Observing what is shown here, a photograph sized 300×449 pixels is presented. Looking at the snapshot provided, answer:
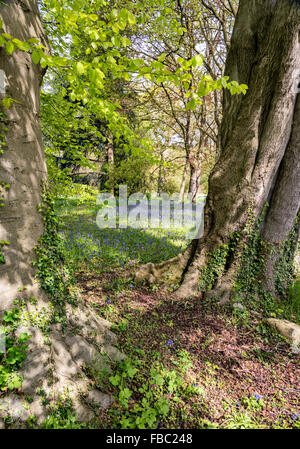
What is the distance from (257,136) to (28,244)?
3484mm

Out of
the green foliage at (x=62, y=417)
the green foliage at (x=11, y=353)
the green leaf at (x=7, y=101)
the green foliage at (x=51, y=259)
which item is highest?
the green leaf at (x=7, y=101)

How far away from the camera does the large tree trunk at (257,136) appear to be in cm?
285

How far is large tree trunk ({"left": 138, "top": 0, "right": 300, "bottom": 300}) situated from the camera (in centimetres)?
285

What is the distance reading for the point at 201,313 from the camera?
11.0 feet

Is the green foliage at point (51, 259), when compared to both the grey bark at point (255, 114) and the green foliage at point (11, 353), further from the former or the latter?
the grey bark at point (255, 114)

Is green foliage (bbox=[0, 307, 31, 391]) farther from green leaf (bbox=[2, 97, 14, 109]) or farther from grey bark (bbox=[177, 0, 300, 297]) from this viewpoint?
grey bark (bbox=[177, 0, 300, 297])

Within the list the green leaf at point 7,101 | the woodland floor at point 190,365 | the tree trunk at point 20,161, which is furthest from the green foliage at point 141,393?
the green leaf at point 7,101

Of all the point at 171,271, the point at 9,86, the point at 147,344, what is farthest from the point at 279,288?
the point at 9,86

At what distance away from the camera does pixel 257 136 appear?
313 cm

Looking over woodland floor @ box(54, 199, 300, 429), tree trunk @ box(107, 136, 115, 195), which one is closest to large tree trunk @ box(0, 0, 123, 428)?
woodland floor @ box(54, 199, 300, 429)

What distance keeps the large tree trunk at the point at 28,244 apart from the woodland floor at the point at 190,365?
0.37 m

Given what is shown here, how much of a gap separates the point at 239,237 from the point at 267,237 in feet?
1.65

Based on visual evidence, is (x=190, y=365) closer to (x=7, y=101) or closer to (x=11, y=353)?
(x=11, y=353)

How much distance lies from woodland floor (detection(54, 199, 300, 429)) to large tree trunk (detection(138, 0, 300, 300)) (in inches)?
23.4
